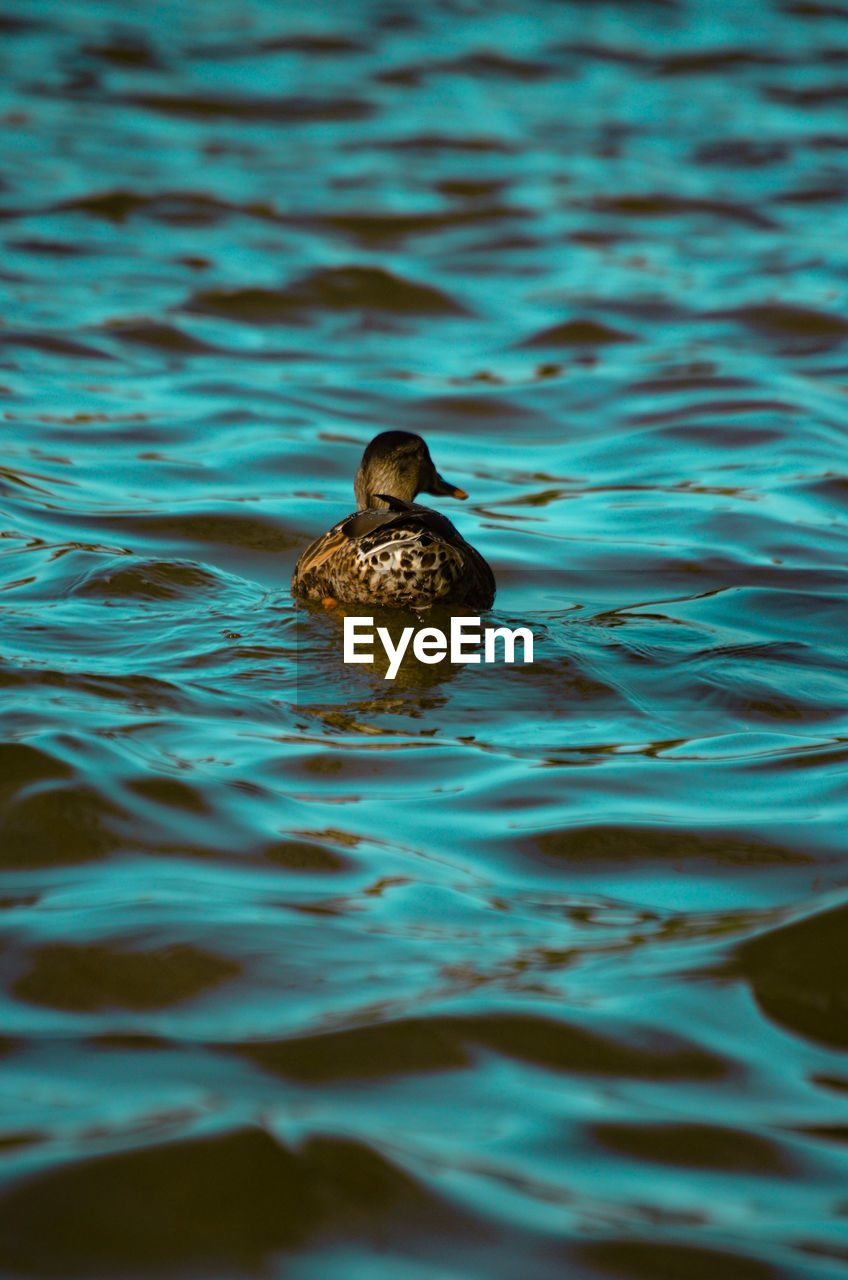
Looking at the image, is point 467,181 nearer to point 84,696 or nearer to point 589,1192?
point 84,696

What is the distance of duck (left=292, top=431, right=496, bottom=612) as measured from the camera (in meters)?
6.56

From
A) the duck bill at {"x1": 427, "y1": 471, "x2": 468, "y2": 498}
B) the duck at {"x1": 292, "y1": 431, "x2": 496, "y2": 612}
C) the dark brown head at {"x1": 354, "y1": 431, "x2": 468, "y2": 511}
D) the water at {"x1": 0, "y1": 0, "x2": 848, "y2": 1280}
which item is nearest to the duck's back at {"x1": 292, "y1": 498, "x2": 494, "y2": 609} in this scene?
the duck at {"x1": 292, "y1": 431, "x2": 496, "y2": 612}

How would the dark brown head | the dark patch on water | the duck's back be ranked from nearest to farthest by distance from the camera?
the dark patch on water, the duck's back, the dark brown head

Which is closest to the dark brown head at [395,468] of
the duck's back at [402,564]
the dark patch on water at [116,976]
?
the duck's back at [402,564]

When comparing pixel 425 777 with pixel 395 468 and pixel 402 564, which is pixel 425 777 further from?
pixel 395 468

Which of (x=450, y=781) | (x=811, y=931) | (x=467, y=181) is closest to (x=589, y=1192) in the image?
(x=811, y=931)

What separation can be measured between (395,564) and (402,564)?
30 mm

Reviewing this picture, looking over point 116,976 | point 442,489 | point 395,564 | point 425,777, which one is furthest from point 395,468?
point 116,976

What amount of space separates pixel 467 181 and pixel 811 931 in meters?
15.2

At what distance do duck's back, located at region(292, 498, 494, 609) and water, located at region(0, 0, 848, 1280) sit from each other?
33 centimetres

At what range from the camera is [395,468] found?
24.9 feet

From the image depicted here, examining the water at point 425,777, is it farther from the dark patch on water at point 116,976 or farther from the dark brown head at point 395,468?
the dark brown head at point 395,468

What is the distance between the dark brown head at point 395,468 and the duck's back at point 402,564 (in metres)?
0.65

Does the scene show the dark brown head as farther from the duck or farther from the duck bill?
the duck
